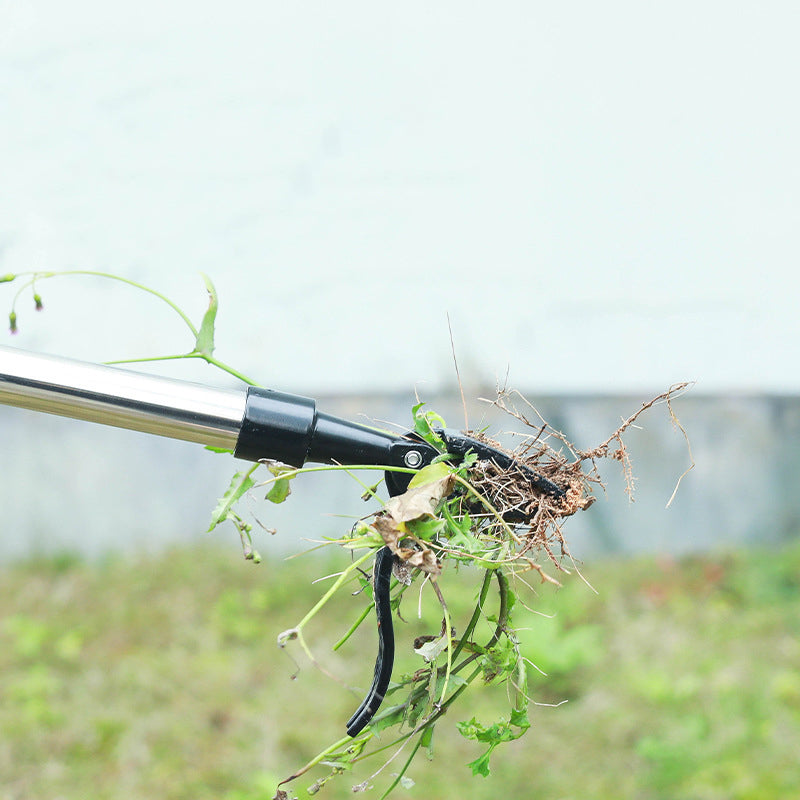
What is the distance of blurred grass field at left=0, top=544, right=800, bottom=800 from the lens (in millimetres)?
1651

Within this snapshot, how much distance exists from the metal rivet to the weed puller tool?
0.04m

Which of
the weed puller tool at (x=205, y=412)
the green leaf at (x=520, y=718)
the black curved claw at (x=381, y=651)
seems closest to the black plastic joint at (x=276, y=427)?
the weed puller tool at (x=205, y=412)

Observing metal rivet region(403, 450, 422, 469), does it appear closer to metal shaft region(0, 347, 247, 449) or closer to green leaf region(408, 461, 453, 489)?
green leaf region(408, 461, 453, 489)

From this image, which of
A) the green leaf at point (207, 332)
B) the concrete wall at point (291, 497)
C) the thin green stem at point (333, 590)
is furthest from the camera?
the concrete wall at point (291, 497)

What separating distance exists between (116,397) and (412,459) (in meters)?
0.23

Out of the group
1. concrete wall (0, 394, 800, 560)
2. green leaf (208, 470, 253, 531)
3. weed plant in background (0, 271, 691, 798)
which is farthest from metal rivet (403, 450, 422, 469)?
concrete wall (0, 394, 800, 560)

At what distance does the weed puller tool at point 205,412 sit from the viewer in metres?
0.58

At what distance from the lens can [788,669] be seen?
1868 millimetres

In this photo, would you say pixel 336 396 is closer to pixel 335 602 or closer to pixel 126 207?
pixel 335 602

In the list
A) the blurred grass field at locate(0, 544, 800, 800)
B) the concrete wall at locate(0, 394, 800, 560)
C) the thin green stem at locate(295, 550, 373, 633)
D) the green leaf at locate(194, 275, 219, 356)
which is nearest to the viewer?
the thin green stem at locate(295, 550, 373, 633)

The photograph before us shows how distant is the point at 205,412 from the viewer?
0.59m

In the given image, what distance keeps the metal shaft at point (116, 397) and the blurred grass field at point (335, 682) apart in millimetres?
1053

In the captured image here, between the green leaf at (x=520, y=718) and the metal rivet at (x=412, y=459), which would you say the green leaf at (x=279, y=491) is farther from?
the green leaf at (x=520, y=718)

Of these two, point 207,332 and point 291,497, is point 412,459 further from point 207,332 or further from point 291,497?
point 291,497
